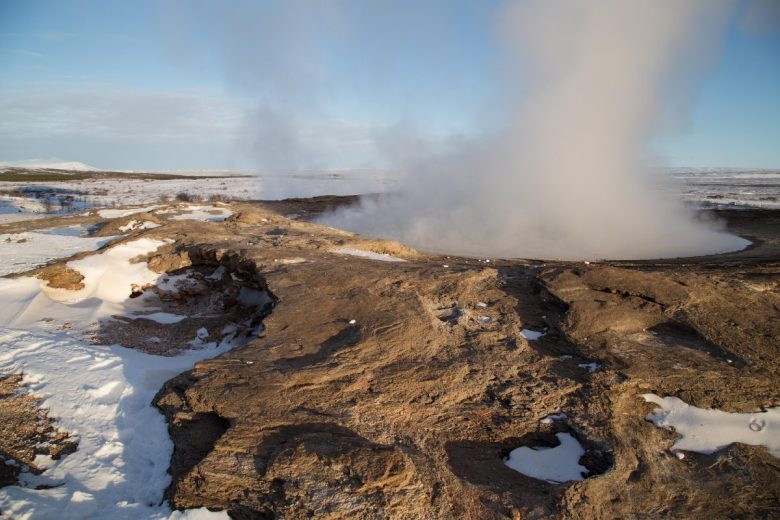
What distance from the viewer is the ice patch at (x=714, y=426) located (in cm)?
359

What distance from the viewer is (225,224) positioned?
11.1 m

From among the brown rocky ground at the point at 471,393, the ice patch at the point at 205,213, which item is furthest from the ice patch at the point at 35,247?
the brown rocky ground at the point at 471,393

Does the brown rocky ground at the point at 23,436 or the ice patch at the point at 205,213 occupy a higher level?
the ice patch at the point at 205,213

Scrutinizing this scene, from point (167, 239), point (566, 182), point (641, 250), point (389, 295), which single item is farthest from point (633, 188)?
point (167, 239)

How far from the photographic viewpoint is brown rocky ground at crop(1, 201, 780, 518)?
115 inches

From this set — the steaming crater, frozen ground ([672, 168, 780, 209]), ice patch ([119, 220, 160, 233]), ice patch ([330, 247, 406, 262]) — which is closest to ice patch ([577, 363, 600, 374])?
ice patch ([330, 247, 406, 262])

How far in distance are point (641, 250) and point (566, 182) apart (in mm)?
3068

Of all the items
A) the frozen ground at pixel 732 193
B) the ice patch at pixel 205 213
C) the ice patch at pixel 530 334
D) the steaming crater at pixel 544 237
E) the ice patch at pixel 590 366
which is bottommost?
the ice patch at pixel 590 366

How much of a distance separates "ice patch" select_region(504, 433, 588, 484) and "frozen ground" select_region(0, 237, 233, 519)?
2.04m

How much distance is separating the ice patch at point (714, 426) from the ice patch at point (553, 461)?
75cm

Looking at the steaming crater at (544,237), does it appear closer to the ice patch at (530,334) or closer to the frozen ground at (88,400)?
the ice patch at (530,334)

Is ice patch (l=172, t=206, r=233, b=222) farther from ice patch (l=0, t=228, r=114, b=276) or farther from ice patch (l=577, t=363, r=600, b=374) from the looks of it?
ice patch (l=577, t=363, r=600, b=374)

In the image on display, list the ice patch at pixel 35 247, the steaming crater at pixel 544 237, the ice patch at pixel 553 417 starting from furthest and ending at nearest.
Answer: the steaming crater at pixel 544 237
the ice patch at pixel 35 247
the ice patch at pixel 553 417

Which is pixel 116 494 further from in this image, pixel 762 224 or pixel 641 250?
pixel 762 224
